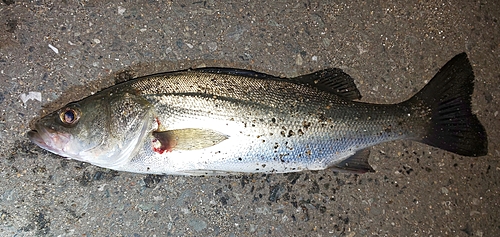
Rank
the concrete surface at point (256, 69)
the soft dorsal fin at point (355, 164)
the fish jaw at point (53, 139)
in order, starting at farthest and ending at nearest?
the concrete surface at point (256, 69) < the soft dorsal fin at point (355, 164) < the fish jaw at point (53, 139)

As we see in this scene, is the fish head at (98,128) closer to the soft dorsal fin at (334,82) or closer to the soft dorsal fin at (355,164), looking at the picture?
the soft dorsal fin at (334,82)

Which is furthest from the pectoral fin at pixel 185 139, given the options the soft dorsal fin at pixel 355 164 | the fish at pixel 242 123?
the soft dorsal fin at pixel 355 164

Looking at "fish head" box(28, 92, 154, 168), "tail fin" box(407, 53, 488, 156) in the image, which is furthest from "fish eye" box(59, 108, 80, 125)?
"tail fin" box(407, 53, 488, 156)

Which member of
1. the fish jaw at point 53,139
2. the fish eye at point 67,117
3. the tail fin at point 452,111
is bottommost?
the fish jaw at point 53,139

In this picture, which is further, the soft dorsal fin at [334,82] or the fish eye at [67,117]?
the soft dorsal fin at [334,82]

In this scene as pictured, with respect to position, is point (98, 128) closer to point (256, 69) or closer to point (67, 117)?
point (67, 117)

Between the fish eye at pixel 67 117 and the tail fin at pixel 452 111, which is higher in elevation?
the tail fin at pixel 452 111

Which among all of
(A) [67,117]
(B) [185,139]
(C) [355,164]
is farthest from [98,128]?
(C) [355,164]

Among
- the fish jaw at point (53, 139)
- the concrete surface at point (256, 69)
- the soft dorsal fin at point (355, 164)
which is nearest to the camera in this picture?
the fish jaw at point (53, 139)
